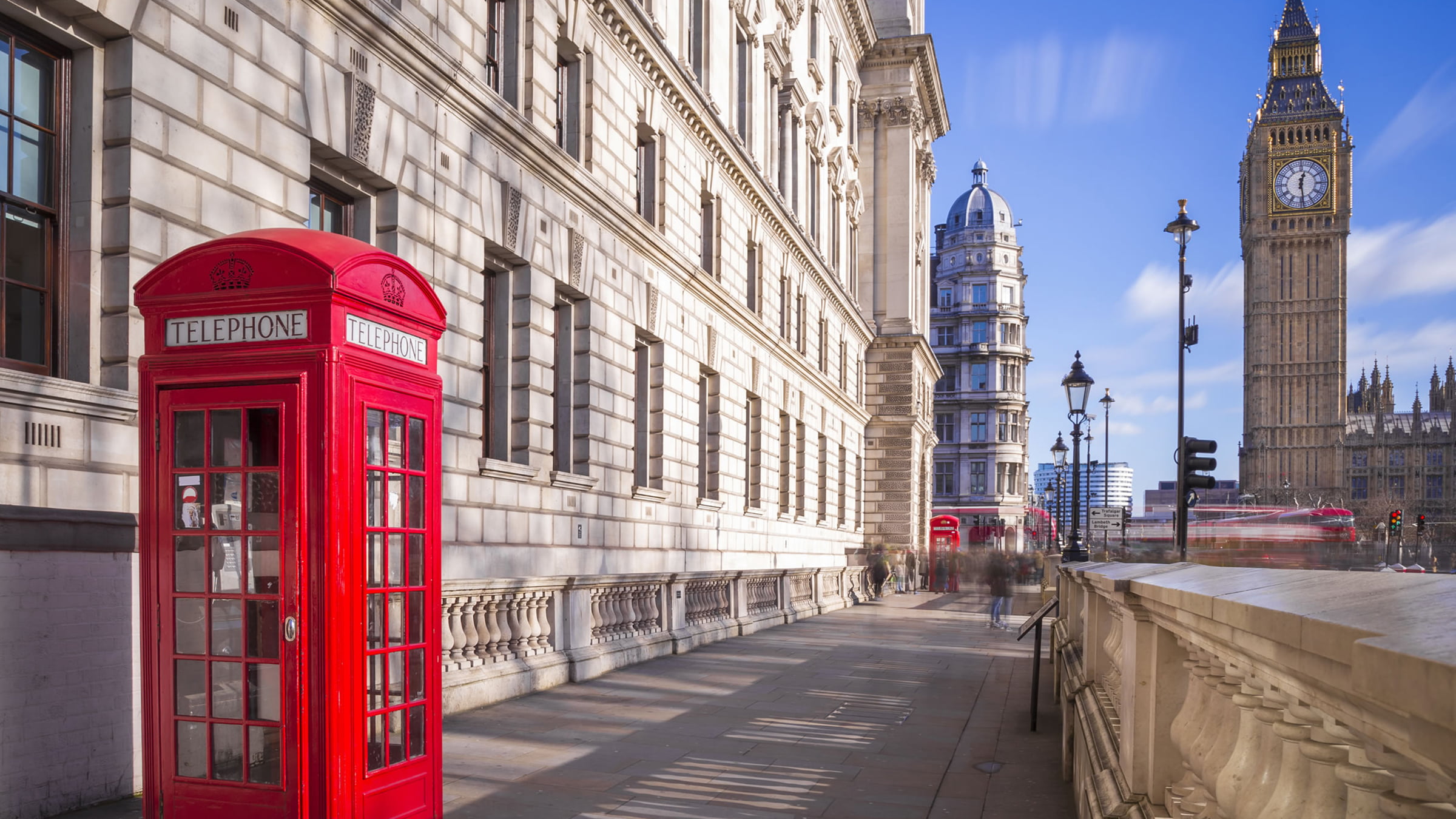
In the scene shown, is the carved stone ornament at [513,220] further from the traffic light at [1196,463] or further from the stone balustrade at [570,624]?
the traffic light at [1196,463]

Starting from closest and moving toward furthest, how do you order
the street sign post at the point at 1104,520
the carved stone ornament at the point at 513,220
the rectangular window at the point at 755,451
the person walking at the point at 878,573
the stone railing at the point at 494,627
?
the stone railing at the point at 494,627 → the carved stone ornament at the point at 513,220 → the rectangular window at the point at 755,451 → the street sign post at the point at 1104,520 → the person walking at the point at 878,573

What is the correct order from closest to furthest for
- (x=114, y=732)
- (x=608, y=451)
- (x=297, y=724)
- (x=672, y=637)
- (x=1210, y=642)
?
(x=1210, y=642) < (x=297, y=724) < (x=114, y=732) < (x=608, y=451) < (x=672, y=637)

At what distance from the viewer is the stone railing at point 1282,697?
4.72 ft

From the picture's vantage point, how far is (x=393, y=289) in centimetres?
596

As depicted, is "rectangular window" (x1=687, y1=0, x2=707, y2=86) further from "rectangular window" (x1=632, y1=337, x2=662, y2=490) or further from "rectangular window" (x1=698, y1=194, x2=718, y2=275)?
"rectangular window" (x1=632, y1=337, x2=662, y2=490)

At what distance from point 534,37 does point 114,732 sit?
9.85 m

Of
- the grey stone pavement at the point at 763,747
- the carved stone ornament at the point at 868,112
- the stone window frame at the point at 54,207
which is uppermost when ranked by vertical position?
the carved stone ornament at the point at 868,112

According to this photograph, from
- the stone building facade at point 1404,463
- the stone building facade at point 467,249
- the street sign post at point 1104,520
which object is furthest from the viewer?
the stone building facade at point 1404,463

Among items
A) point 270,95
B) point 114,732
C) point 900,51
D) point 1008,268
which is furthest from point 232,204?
point 1008,268

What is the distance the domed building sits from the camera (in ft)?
322

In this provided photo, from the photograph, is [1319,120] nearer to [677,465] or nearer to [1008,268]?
[1008,268]

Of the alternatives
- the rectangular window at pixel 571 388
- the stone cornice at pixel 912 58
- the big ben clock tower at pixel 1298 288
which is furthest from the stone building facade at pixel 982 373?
the rectangular window at pixel 571 388

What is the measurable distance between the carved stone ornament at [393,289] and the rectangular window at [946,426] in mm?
96330

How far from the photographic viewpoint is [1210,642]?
312 centimetres
